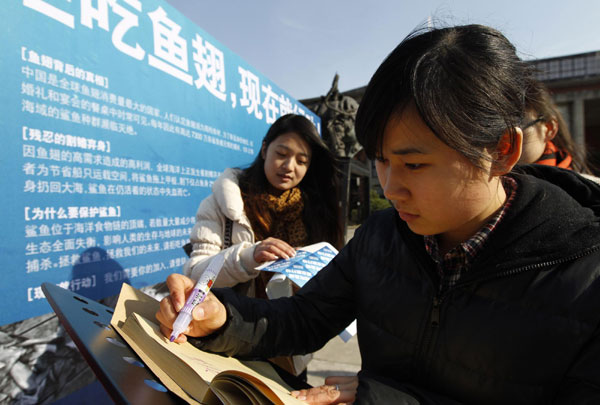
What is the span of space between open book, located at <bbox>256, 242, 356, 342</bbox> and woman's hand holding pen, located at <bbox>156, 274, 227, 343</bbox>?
14.5 inches

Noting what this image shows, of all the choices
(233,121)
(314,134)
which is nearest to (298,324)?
(314,134)

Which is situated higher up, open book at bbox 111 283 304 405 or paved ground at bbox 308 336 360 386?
open book at bbox 111 283 304 405

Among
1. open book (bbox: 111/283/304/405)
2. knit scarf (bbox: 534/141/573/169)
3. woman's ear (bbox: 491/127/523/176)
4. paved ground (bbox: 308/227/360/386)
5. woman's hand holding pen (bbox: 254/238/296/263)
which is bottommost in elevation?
→ paved ground (bbox: 308/227/360/386)

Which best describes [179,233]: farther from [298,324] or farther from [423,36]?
[423,36]

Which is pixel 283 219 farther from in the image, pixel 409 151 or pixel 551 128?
pixel 551 128

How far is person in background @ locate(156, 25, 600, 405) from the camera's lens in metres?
0.61

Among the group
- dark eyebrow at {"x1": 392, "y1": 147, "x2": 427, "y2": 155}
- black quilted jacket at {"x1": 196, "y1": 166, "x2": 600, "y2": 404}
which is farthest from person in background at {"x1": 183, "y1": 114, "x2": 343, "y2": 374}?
dark eyebrow at {"x1": 392, "y1": 147, "x2": 427, "y2": 155}

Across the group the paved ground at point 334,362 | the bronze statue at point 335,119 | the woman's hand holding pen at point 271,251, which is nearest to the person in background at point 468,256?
the woman's hand holding pen at point 271,251

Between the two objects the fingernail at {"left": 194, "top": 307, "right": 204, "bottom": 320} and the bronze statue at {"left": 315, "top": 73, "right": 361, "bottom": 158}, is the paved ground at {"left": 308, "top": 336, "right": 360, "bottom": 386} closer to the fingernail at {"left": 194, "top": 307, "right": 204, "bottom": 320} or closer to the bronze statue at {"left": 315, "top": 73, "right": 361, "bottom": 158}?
the fingernail at {"left": 194, "top": 307, "right": 204, "bottom": 320}

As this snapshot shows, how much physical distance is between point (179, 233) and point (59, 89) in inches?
39.7

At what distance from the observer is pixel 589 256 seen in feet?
2.01

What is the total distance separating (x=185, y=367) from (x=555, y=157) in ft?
6.15

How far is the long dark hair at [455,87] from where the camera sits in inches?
25.8

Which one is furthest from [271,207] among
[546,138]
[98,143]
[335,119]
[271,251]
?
[335,119]
